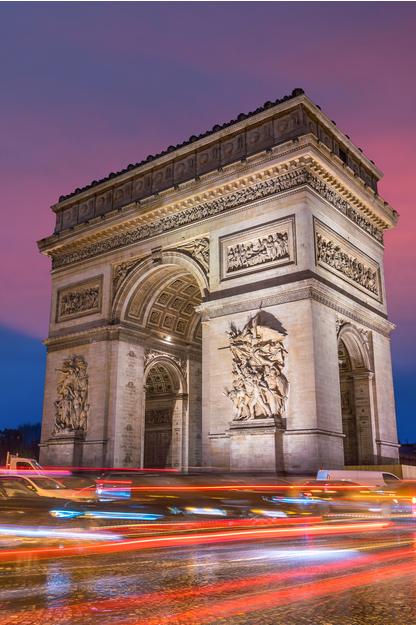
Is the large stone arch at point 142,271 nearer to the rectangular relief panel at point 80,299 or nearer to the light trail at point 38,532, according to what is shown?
the rectangular relief panel at point 80,299

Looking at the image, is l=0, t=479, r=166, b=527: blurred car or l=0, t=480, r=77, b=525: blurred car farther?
l=0, t=479, r=166, b=527: blurred car

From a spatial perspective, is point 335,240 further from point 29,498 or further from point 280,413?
point 29,498

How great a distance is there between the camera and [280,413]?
19.1 metres

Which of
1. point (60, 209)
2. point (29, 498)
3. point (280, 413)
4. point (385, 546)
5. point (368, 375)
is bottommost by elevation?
point (385, 546)

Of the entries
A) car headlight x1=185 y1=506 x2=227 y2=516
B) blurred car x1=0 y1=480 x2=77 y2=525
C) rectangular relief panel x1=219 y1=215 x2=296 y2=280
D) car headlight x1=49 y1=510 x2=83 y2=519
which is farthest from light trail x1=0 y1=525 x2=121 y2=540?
rectangular relief panel x1=219 y1=215 x2=296 y2=280

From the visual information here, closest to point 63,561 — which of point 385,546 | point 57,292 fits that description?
point 385,546

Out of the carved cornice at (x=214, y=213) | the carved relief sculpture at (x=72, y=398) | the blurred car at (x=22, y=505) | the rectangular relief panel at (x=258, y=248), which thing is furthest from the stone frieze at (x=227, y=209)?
the blurred car at (x=22, y=505)

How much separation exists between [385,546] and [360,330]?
15.5 metres

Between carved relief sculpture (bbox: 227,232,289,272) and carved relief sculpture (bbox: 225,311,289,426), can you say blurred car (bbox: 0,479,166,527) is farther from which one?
carved relief sculpture (bbox: 227,232,289,272)

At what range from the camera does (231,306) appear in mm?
21625

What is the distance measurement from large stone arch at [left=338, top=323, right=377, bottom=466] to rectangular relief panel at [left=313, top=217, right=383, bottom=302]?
6.61 feet

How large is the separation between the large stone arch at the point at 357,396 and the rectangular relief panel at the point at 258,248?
3596 mm

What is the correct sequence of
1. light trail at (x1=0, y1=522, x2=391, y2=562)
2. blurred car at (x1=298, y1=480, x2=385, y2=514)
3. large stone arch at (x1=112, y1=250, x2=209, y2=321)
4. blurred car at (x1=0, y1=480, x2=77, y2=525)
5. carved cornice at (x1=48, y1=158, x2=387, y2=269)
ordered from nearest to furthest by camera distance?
light trail at (x1=0, y1=522, x2=391, y2=562)
blurred car at (x1=0, y1=480, x2=77, y2=525)
blurred car at (x1=298, y1=480, x2=385, y2=514)
carved cornice at (x1=48, y1=158, x2=387, y2=269)
large stone arch at (x1=112, y1=250, x2=209, y2=321)

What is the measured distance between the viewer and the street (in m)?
4.07
